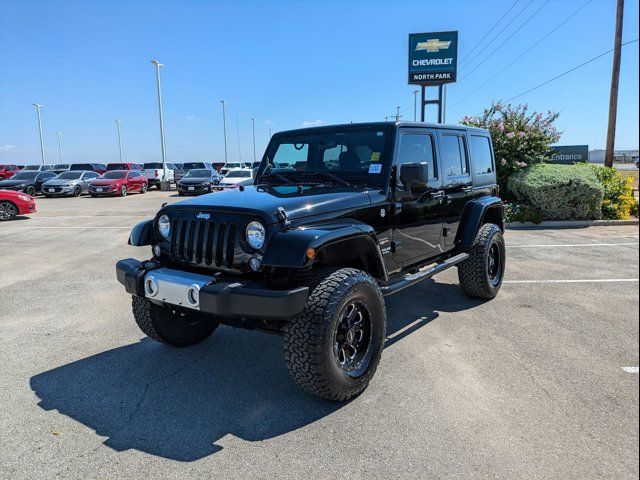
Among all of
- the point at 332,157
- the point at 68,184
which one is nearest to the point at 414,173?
the point at 332,157

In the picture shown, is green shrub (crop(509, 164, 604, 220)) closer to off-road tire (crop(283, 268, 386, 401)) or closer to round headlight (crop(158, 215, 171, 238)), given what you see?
off-road tire (crop(283, 268, 386, 401))

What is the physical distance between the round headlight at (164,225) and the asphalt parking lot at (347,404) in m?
1.13

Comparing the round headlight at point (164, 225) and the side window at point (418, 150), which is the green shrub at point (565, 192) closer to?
the side window at point (418, 150)

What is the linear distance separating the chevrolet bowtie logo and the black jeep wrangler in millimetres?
19522

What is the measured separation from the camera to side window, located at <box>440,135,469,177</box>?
4952 millimetres

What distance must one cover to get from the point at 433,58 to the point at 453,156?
1956cm

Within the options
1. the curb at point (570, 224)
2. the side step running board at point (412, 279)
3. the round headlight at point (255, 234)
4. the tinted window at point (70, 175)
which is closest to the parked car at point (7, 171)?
the tinted window at point (70, 175)

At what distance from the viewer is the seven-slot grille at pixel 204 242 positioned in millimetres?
3252

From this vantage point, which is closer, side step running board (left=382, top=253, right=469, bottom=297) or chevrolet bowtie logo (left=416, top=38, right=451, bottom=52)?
side step running board (left=382, top=253, right=469, bottom=297)

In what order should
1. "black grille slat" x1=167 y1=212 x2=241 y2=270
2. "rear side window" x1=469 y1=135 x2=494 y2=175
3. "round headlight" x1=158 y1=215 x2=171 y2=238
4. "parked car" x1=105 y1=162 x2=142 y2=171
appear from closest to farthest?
"black grille slat" x1=167 y1=212 x2=241 y2=270
"round headlight" x1=158 y1=215 x2=171 y2=238
"rear side window" x1=469 y1=135 x2=494 y2=175
"parked car" x1=105 y1=162 x2=142 y2=171

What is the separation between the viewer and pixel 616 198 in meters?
12.4

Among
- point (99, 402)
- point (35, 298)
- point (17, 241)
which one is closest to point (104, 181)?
point (17, 241)

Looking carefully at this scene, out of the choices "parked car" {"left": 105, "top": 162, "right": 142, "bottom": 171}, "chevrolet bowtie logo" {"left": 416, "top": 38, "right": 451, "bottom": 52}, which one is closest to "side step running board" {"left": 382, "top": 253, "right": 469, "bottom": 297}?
"chevrolet bowtie logo" {"left": 416, "top": 38, "right": 451, "bottom": 52}

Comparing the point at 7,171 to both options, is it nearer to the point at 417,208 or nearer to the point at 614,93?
the point at 614,93
